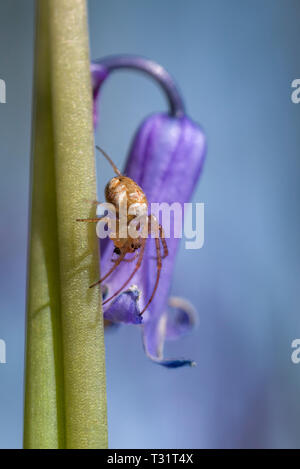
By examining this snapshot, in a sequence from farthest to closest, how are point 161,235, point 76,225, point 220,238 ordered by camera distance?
point 220,238 → point 161,235 → point 76,225

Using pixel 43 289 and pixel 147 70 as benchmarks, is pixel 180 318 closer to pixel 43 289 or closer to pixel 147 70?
pixel 147 70

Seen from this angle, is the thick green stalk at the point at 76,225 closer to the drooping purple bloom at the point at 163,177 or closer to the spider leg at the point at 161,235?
the spider leg at the point at 161,235

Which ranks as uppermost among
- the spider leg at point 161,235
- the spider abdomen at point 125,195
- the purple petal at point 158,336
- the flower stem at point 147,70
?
the flower stem at point 147,70

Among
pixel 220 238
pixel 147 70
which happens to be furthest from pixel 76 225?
pixel 220 238

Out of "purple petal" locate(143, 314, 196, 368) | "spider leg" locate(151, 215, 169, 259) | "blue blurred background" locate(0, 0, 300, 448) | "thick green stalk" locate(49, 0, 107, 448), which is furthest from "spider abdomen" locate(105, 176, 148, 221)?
"blue blurred background" locate(0, 0, 300, 448)

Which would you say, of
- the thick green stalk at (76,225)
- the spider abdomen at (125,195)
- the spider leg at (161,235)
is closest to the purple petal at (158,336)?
the spider leg at (161,235)
